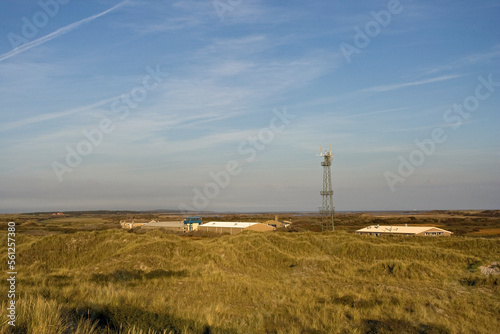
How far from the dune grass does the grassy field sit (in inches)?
2.3

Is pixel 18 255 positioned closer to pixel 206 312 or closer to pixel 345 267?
pixel 206 312

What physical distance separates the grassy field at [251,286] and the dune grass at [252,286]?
59mm

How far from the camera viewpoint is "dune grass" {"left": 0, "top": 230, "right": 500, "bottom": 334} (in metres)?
9.54

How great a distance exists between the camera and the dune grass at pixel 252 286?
9.54 m

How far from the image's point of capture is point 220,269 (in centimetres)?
2116

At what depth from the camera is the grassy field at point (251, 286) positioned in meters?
9.53

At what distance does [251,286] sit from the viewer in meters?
16.4

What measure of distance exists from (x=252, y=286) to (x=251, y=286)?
0.06 metres

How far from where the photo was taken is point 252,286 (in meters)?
16.5

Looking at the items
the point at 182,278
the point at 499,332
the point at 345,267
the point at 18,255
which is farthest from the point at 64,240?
the point at 499,332

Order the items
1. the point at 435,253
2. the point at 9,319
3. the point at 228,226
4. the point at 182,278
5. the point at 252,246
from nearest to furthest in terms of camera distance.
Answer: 1. the point at 9,319
2. the point at 182,278
3. the point at 435,253
4. the point at 252,246
5. the point at 228,226

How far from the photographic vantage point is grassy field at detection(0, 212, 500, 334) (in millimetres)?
9531

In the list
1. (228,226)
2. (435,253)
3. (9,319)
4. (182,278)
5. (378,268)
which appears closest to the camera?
(9,319)

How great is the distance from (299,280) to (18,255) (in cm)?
2066
